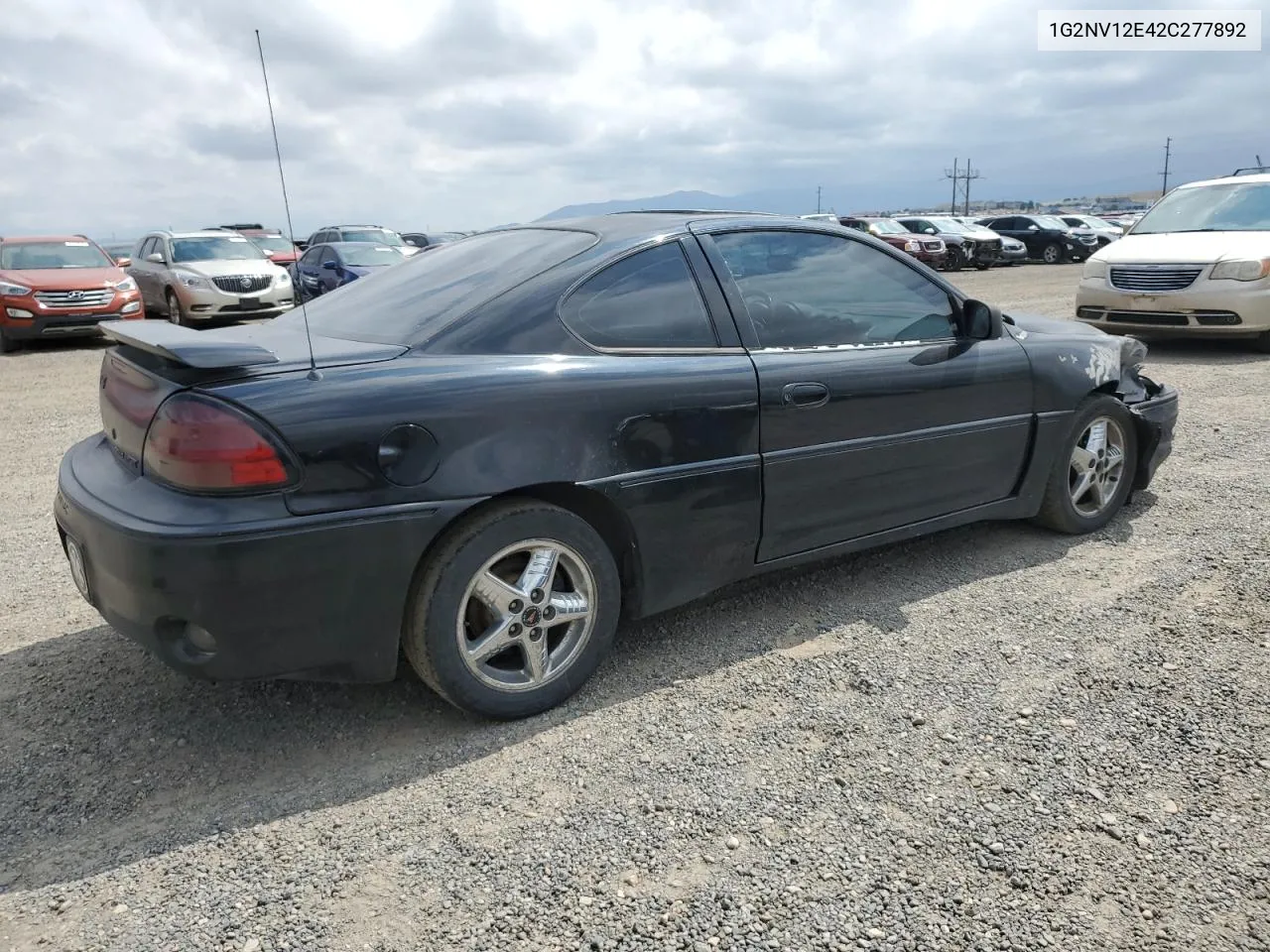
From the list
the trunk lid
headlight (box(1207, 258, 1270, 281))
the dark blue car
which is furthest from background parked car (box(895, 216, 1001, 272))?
the trunk lid

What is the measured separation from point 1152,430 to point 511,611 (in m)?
3.42

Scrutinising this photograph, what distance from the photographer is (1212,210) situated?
10188 mm

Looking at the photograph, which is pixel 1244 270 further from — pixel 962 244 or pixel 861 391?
pixel 962 244

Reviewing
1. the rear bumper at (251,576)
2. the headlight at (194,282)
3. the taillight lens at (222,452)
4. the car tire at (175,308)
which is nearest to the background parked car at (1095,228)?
the headlight at (194,282)

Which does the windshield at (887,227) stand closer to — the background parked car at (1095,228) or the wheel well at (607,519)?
the background parked car at (1095,228)

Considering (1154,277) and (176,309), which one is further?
(176,309)

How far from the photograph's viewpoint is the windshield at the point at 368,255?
1539 cm

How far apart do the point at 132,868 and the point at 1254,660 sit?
3.45 meters

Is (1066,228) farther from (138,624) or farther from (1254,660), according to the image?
(138,624)

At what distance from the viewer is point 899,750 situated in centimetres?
274

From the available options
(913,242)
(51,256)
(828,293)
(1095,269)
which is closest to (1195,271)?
Result: (1095,269)

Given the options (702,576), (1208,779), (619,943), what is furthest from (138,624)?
(1208,779)

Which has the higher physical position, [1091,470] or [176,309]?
[176,309]

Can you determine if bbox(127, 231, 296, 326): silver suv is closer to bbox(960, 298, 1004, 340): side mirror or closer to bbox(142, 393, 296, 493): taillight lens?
bbox(960, 298, 1004, 340): side mirror
